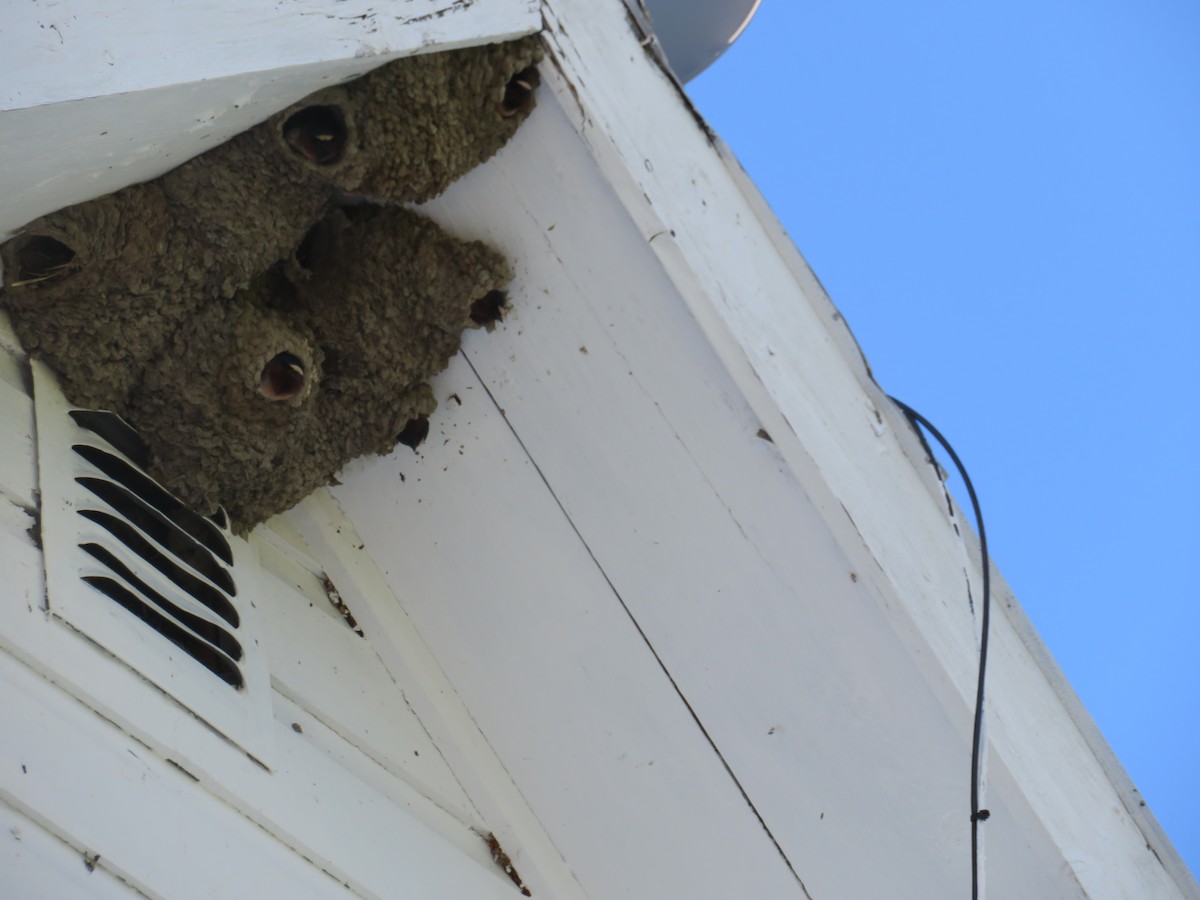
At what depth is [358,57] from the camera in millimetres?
1347

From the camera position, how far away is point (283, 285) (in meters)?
2.04

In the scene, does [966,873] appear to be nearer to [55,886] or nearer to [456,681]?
[456,681]

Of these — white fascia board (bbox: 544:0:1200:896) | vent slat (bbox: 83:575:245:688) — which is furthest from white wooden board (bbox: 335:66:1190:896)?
vent slat (bbox: 83:575:245:688)

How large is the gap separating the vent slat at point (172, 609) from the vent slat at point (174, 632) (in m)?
0.01

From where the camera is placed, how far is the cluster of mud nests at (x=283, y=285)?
1.64 metres

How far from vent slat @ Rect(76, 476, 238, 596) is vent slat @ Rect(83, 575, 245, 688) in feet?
0.55

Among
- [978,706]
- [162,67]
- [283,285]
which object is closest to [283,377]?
[283,285]

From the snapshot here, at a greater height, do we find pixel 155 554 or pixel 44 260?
pixel 44 260

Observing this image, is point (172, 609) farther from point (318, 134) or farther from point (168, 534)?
point (318, 134)

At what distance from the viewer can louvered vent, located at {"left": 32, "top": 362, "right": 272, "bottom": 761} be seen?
4.96 feet

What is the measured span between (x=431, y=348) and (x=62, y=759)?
3.01ft

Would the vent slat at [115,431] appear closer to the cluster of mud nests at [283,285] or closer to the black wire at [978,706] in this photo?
the cluster of mud nests at [283,285]

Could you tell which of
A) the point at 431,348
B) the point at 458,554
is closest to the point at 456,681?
the point at 458,554

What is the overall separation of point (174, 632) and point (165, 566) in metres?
0.14
